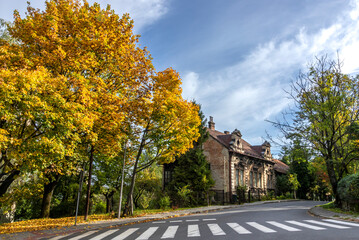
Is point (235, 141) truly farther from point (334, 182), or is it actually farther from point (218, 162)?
point (334, 182)

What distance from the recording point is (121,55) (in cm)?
1435

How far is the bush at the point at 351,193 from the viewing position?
1590 centimetres

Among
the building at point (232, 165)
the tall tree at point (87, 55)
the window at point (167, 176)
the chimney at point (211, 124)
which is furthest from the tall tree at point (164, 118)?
the chimney at point (211, 124)

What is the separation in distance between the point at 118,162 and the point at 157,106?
33.6 ft

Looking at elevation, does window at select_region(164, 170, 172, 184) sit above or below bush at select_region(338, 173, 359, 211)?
above

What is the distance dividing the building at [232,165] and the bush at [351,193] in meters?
13.8

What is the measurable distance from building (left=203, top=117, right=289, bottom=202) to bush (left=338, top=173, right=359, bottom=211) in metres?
13.8

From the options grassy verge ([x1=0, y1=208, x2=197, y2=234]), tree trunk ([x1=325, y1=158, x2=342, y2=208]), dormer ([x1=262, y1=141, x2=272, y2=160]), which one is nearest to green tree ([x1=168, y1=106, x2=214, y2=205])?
grassy verge ([x1=0, y1=208, x2=197, y2=234])

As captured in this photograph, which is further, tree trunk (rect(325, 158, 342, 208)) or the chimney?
the chimney

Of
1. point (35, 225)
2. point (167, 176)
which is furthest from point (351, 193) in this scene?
point (167, 176)

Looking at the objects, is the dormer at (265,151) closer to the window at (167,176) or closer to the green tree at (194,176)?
the green tree at (194,176)

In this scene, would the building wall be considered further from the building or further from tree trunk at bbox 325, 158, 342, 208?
tree trunk at bbox 325, 158, 342, 208

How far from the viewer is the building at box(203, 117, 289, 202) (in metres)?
32.4

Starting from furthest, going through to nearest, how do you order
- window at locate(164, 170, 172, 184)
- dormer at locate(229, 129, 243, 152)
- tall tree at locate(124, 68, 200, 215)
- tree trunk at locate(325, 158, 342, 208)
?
window at locate(164, 170, 172, 184)
dormer at locate(229, 129, 243, 152)
tree trunk at locate(325, 158, 342, 208)
tall tree at locate(124, 68, 200, 215)
